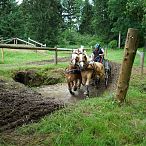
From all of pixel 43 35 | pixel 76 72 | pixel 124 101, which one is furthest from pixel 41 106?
pixel 43 35

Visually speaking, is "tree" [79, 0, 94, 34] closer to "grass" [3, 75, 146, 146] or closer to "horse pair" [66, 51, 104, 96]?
"horse pair" [66, 51, 104, 96]

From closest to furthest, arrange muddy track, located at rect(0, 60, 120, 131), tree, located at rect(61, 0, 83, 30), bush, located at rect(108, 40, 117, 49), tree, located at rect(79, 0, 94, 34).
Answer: muddy track, located at rect(0, 60, 120, 131)
bush, located at rect(108, 40, 117, 49)
tree, located at rect(79, 0, 94, 34)
tree, located at rect(61, 0, 83, 30)

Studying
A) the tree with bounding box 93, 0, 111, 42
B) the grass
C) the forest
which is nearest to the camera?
the grass

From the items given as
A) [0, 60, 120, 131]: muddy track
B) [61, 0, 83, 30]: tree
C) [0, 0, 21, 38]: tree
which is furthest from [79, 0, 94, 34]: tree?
[0, 60, 120, 131]: muddy track

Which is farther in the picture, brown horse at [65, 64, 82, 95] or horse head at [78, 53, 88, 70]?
brown horse at [65, 64, 82, 95]

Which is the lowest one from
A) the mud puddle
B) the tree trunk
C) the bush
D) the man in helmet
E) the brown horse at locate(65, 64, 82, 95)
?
the bush

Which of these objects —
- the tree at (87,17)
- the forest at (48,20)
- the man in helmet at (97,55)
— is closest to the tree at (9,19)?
the forest at (48,20)

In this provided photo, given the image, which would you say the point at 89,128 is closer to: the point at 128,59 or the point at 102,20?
the point at 128,59

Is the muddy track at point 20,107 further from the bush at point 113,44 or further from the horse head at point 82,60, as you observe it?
the bush at point 113,44

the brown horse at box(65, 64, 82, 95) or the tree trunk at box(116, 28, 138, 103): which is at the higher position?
the tree trunk at box(116, 28, 138, 103)

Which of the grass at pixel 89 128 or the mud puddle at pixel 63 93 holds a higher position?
the grass at pixel 89 128

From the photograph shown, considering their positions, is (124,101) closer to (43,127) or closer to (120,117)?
(120,117)

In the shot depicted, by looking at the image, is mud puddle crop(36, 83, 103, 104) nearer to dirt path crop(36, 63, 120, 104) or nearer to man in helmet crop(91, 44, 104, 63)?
dirt path crop(36, 63, 120, 104)

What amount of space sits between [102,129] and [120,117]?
917 mm
